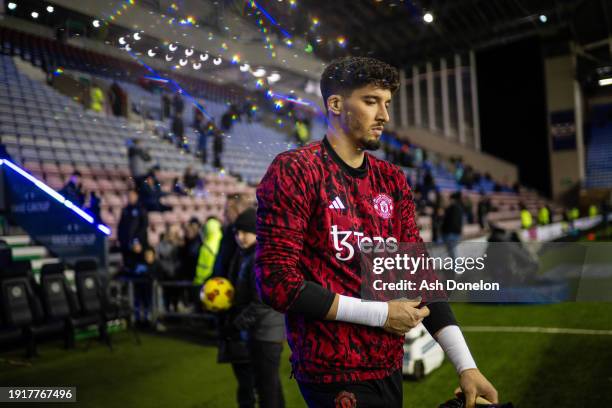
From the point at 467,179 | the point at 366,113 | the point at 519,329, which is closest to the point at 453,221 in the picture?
the point at 519,329

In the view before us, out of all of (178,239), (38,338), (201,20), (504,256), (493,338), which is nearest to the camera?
(504,256)

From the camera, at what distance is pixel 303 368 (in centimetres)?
146

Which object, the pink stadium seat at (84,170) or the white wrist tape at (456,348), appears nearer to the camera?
the white wrist tape at (456,348)

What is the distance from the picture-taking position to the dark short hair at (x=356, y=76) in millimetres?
1497

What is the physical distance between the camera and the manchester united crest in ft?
5.12

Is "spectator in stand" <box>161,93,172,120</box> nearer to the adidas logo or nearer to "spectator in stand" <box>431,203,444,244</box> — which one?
the adidas logo

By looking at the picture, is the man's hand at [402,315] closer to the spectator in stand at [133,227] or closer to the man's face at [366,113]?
the man's face at [366,113]

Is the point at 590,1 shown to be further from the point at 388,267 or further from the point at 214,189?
the point at 388,267

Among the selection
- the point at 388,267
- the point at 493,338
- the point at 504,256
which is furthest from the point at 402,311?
the point at 493,338

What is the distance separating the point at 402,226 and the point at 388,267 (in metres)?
0.19

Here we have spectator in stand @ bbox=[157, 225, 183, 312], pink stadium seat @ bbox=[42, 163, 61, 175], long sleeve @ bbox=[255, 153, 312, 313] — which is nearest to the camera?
long sleeve @ bbox=[255, 153, 312, 313]

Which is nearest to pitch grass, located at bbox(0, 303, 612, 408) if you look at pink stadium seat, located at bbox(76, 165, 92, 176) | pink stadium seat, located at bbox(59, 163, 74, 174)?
pink stadium seat, located at bbox(59, 163, 74, 174)

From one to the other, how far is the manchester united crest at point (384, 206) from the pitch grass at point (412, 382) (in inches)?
105

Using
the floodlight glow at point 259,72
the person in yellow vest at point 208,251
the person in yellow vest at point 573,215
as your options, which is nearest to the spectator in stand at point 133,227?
the person in yellow vest at point 208,251
